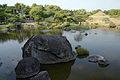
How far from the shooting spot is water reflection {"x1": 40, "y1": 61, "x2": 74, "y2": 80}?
29.8 feet

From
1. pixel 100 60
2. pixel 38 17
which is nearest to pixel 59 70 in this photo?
pixel 100 60

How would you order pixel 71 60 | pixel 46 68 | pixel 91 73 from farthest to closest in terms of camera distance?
pixel 71 60 → pixel 46 68 → pixel 91 73

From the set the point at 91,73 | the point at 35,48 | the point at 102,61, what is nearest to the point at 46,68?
the point at 35,48

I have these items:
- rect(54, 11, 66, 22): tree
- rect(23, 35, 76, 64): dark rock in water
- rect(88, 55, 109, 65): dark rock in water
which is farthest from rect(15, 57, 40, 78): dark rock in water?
rect(54, 11, 66, 22): tree

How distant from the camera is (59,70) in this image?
33.4ft

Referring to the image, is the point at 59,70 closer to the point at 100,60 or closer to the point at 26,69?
the point at 26,69

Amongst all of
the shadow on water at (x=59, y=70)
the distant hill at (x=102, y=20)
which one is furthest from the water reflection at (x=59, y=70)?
the distant hill at (x=102, y=20)

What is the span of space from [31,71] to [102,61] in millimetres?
7887

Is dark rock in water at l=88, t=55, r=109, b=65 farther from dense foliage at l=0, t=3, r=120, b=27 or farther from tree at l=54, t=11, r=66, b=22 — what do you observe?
tree at l=54, t=11, r=66, b=22

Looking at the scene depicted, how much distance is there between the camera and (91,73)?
9.59 m

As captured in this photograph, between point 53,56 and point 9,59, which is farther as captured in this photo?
point 9,59

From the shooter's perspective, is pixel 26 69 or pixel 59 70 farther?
pixel 59 70

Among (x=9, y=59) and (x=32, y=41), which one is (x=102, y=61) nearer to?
(x=32, y=41)

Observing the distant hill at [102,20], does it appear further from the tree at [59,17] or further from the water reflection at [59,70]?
the water reflection at [59,70]
